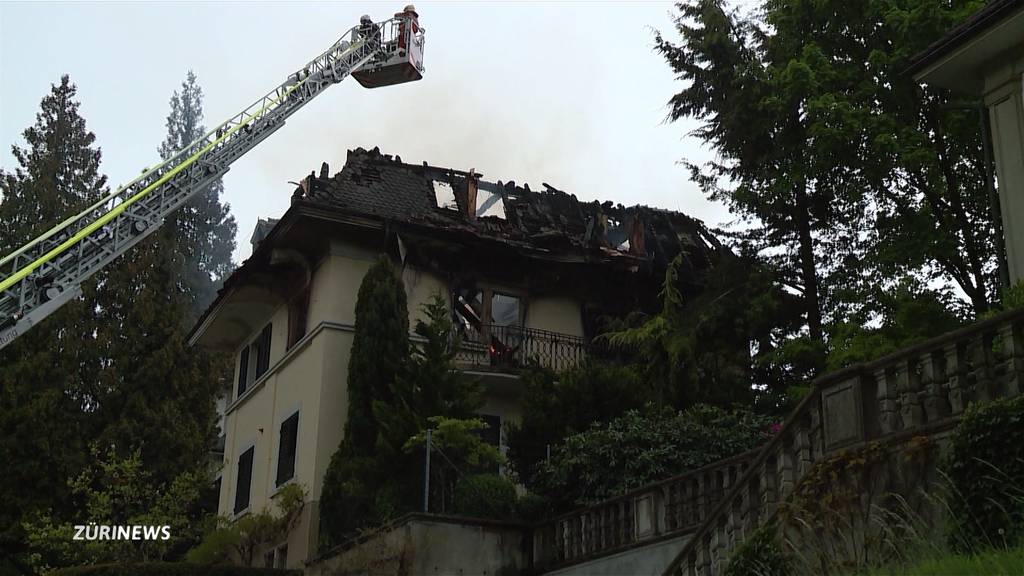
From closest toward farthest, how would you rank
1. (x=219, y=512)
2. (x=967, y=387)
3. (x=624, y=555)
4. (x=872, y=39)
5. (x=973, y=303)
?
(x=967, y=387)
(x=624, y=555)
(x=973, y=303)
(x=872, y=39)
(x=219, y=512)

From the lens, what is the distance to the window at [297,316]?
1158 inches

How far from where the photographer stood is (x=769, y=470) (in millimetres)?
13305

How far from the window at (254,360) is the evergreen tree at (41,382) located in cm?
705

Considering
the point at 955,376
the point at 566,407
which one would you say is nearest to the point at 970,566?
the point at 955,376

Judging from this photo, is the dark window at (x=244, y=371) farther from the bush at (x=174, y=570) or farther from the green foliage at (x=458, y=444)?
the green foliage at (x=458, y=444)

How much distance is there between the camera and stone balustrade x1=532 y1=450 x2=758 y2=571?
51.7ft

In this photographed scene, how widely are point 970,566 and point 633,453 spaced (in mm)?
11185

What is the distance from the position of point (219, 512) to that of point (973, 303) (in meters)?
21.2

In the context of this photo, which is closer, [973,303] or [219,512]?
[973,303]

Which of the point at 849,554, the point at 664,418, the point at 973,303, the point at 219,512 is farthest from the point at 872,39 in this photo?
the point at 219,512

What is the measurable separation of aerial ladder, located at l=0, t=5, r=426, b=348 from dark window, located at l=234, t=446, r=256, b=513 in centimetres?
646

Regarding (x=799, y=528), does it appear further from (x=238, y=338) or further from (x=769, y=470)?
(x=238, y=338)

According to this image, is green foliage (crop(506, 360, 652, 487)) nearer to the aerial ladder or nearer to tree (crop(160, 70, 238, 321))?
the aerial ladder

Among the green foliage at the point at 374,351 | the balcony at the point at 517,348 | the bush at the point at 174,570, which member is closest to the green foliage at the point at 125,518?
the bush at the point at 174,570
